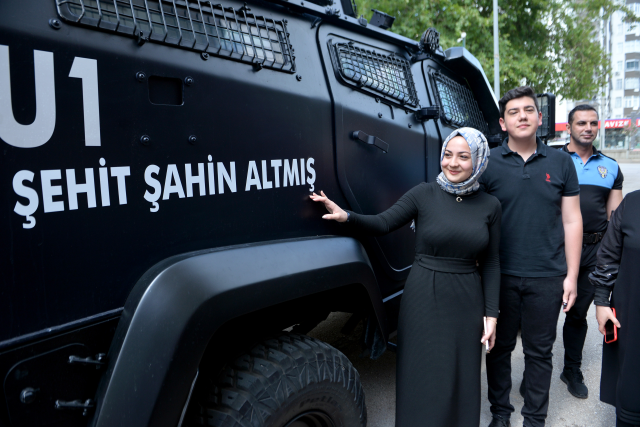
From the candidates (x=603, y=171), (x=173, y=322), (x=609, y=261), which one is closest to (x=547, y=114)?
(x=603, y=171)

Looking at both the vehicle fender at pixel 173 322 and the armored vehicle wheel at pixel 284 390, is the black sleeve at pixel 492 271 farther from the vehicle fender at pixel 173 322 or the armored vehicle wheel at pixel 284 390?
the vehicle fender at pixel 173 322

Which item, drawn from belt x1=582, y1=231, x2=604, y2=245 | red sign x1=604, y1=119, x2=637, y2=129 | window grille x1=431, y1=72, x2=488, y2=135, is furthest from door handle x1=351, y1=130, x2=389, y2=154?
red sign x1=604, y1=119, x2=637, y2=129

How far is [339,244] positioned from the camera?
1.90 meters

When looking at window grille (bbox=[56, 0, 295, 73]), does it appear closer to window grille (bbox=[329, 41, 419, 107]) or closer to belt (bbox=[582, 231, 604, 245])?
window grille (bbox=[329, 41, 419, 107])

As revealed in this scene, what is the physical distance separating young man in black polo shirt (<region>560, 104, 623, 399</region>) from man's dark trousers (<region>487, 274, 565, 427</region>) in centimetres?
72

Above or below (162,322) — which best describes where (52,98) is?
above

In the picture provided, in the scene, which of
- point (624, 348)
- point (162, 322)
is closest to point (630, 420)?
point (624, 348)

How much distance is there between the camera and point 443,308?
2160mm

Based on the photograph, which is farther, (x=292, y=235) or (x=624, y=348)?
(x=624, y=348)

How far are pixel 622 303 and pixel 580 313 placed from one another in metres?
1.04

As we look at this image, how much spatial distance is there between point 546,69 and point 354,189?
38.1 feet

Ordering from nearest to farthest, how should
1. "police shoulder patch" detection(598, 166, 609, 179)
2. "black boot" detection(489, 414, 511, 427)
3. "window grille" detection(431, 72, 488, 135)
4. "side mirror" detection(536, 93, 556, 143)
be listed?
1. "black boot" detection(489, 414, 511, 427)
2. "window grille" detection(431, 72, 488, 135)
3. "police shoulder patch" detection(598, 166, 609, 179)
4. "side mirror" detection(536, 93, 556, 143)

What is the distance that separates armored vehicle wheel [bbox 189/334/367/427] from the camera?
1521 mm

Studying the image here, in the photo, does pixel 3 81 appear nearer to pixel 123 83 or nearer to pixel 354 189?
pixel 123 83
